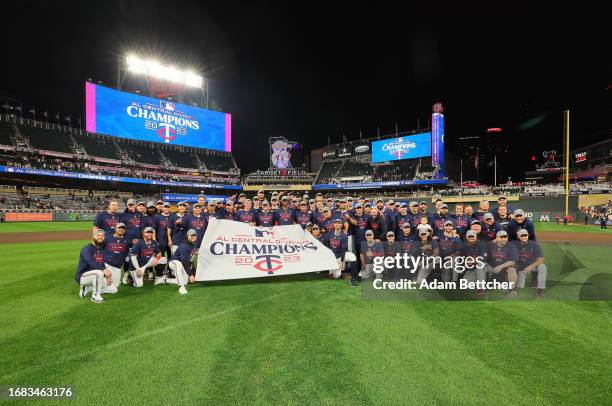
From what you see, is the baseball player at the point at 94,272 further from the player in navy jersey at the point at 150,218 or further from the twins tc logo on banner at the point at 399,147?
the twins tc logo on banner at the point at 399,147

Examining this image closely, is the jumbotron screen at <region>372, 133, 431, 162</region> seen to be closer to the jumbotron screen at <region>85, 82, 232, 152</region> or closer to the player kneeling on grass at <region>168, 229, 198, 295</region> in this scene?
the jumbotron screen at <region>85, 82, 232, 152</region>

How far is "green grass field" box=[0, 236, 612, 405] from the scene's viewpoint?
2943mm

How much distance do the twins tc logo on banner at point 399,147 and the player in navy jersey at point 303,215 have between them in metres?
52.6

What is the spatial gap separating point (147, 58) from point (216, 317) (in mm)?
61409

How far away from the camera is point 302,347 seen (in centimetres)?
387

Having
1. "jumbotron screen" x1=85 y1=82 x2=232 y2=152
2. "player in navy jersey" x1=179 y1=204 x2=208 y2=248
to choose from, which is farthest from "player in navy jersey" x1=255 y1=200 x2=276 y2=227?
"jumbotron screen" x1=85 y1=82 x2=232 y2=152

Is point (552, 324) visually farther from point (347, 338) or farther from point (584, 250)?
point (584, 250)

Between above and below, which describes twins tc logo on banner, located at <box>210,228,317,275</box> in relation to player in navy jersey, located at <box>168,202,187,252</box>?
below

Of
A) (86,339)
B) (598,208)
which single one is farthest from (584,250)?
(598,208)

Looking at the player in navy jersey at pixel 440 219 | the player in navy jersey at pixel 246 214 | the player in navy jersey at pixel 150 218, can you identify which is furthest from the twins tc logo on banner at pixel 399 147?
the player in navy jersey at pixel 150 218

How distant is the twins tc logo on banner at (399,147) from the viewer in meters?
56.5

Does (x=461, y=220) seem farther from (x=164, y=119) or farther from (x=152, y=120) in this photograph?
(x=164, y=119)

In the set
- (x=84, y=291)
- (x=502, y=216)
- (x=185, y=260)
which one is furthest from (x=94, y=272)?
(x=502, y=216)

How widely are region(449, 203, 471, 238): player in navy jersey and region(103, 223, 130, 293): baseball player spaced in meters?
8.50
